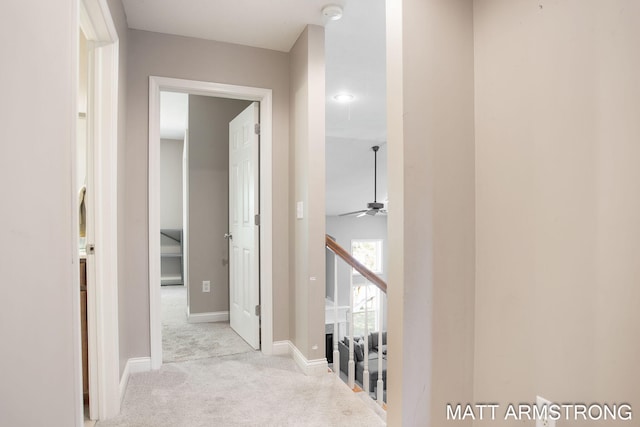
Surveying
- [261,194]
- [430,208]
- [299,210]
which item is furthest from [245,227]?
[430,208]

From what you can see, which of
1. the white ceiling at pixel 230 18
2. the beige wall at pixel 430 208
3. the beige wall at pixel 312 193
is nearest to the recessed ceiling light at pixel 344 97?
Result: the white ceiling at pixel 230 18

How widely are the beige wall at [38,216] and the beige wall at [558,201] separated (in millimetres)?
1539

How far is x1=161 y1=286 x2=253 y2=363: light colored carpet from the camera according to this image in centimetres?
287

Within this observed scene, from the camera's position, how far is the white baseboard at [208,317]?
12.4 ft

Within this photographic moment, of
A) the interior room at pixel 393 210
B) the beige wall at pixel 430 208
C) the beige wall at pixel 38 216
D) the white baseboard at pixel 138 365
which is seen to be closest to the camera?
the beige wall at pixel 38 216

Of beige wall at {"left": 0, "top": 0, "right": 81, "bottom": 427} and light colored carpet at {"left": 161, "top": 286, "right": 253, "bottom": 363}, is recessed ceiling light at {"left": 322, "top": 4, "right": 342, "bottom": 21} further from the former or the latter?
light colored carpet at {"left": 161, "top": 286, "right": 253, "bottom": 363}

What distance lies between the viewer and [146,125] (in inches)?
100

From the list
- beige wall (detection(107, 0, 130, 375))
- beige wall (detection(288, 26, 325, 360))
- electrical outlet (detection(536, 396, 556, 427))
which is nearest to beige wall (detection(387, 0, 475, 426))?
electrical outlet (detection(536, 396, 556, 427))

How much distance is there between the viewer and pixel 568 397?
1.27 m

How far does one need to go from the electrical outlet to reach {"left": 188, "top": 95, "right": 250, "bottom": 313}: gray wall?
3.11m

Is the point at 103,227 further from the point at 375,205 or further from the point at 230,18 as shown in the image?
the point at 375,205

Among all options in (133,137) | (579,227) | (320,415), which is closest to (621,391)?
(579,227)

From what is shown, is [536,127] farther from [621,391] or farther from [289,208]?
[289,208]

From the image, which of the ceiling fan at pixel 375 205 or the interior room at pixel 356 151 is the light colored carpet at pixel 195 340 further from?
the ceiling fan at pixel 375 205
